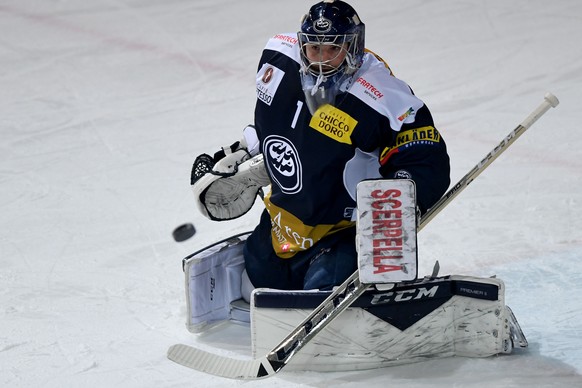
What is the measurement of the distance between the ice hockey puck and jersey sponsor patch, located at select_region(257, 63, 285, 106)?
2.33 feet

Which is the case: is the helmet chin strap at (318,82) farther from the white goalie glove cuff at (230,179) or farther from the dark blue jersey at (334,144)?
the white goalie glove cuff at (230,179)

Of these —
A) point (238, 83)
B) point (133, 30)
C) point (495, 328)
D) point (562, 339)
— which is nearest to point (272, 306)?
point (495, 328)

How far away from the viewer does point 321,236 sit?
10.8 ft

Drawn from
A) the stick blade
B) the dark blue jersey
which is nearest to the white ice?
the stick blade

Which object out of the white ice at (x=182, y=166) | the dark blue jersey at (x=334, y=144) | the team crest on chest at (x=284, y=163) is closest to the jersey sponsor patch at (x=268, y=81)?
the dark blue jersey at (x=334, y=144)

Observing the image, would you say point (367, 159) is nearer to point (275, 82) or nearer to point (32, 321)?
point (275, 82)

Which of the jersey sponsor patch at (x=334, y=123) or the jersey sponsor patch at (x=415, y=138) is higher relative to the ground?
the jersey sponsor patch at (x=334, y=123)

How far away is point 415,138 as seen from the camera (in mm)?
3031

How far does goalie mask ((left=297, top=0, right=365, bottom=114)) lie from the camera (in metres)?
3.04

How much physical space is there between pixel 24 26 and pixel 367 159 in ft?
11.7

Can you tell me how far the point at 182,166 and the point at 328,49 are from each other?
170 cm

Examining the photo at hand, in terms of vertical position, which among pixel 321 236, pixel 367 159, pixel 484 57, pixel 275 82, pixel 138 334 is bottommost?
pixel 138 334

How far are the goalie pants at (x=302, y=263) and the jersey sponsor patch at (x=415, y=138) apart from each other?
337mm

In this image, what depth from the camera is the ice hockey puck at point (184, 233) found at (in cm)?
382
